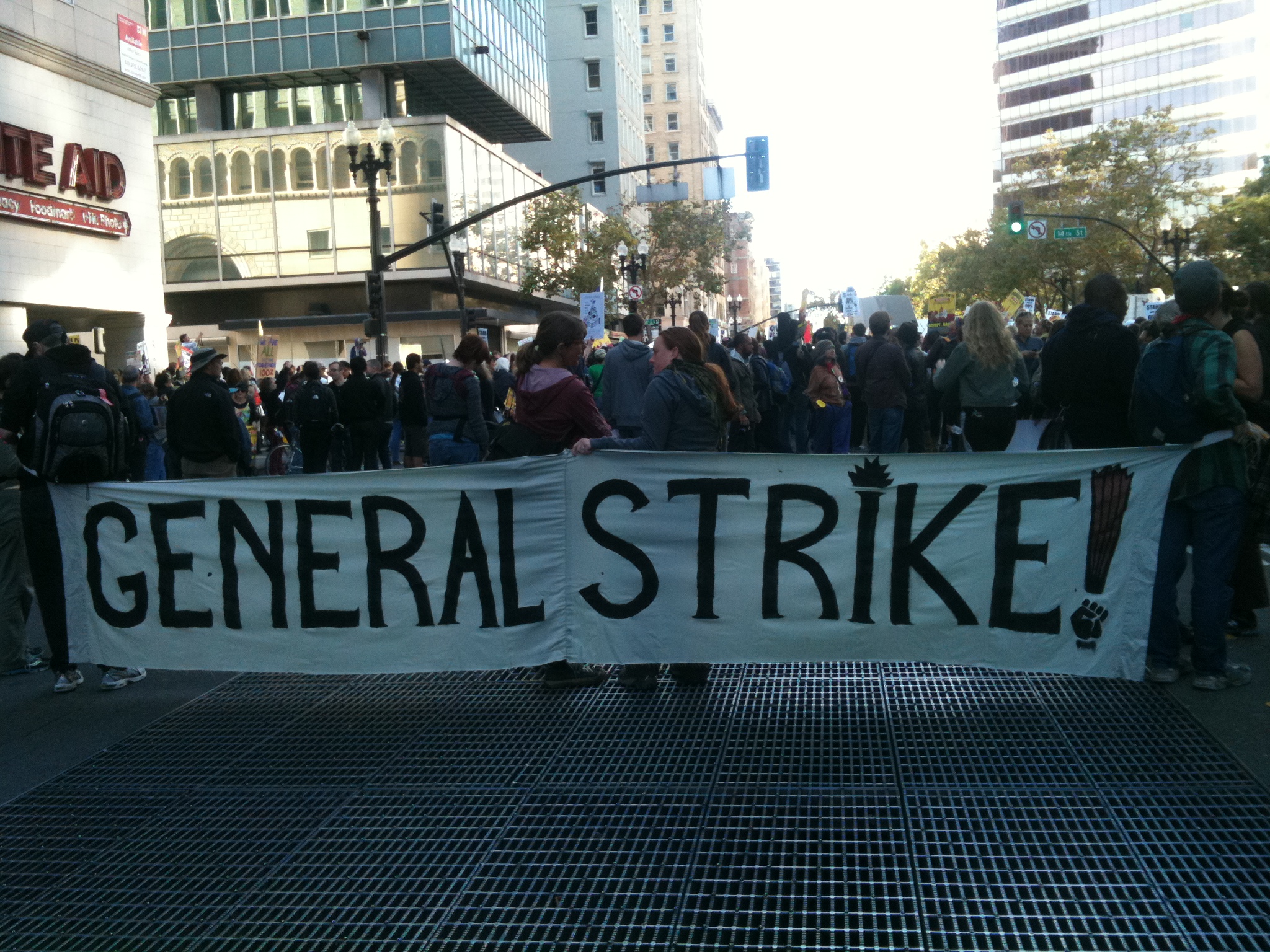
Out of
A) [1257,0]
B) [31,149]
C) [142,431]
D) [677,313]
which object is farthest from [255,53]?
[1257,0]

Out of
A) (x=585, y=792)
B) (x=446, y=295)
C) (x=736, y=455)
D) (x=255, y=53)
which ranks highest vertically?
(x=255, y=53)

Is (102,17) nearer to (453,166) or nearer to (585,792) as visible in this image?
(453,166)

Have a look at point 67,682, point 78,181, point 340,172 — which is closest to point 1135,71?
point 340,172

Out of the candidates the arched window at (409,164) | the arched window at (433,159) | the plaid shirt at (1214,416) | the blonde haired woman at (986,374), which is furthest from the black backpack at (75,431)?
the arched window at (409,164)

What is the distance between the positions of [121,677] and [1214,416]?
5829 mm

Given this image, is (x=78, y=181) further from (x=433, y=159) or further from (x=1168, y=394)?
(x=1168, y=394)

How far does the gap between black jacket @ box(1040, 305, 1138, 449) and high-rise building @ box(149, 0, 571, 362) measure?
39423 millimetres

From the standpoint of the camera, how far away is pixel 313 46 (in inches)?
1779

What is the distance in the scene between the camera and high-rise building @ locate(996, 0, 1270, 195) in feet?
342

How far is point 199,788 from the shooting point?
498 cm

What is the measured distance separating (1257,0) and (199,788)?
394 ft

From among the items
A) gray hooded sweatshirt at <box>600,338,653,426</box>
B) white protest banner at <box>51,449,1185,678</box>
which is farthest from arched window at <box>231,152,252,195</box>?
white protest banner at <box>51,449,1185,678</box>

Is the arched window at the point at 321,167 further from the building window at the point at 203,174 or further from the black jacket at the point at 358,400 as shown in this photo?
the black jacket at the point at 358,400

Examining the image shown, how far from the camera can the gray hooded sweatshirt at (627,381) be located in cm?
1080
